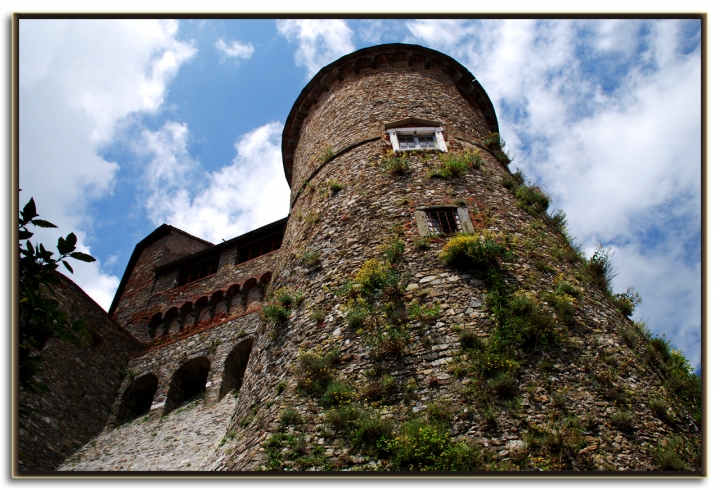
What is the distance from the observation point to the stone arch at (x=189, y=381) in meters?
13.2

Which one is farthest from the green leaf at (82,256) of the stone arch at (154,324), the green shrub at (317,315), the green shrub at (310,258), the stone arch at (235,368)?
the stone arch at (154,324)

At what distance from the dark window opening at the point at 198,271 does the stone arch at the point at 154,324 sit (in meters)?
1.63

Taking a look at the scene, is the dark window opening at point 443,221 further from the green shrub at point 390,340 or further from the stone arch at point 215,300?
the stone arch at point 215,300

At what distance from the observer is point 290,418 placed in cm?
571

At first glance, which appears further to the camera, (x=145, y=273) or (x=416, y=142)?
(x=145, y=273)

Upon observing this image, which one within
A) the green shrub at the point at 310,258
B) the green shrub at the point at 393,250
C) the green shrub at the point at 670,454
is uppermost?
the green shrub at the point at 310,258

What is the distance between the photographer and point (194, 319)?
1672 centimetres

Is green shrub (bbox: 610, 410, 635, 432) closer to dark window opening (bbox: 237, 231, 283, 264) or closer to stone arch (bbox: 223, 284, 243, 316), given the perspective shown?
stone arch (bbox: 223, 284, 243, 316)

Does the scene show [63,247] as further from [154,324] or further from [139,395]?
[154,324]

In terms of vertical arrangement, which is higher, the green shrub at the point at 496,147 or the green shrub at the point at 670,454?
the green shrub at the point at 496,147

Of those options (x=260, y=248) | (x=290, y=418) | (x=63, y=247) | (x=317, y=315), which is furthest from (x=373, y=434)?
(x=260, y=248)

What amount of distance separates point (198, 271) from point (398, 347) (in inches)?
565

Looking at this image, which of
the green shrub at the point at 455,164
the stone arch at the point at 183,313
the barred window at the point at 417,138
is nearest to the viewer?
the green shrub at the point at 455,164

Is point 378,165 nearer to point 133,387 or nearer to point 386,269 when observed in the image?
point 386,269
